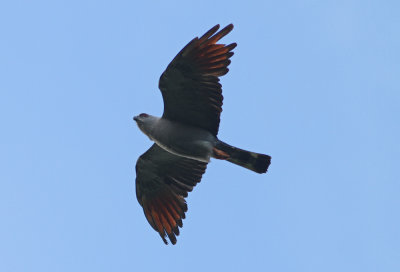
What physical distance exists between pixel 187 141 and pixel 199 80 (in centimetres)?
135

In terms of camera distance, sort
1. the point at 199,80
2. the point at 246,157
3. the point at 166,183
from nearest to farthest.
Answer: the point at 199,80 < the point at 246,157 < the point at 166,183

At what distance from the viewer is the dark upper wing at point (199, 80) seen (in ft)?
47.9

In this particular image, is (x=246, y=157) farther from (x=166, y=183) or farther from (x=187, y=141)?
(x=166, y=183)

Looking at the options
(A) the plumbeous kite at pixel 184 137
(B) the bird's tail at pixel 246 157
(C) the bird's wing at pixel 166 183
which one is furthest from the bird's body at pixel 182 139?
(C) the bird's wing at pixel 166 183

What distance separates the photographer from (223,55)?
47.9 ft

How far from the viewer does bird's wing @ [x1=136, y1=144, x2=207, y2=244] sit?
53.1 ft

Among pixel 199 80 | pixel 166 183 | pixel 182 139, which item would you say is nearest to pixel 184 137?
pixel 182 139

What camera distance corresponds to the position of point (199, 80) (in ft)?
48.5

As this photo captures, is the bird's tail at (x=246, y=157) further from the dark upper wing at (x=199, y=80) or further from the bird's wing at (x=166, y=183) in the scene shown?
the bird's wing at (x=166, y=183)

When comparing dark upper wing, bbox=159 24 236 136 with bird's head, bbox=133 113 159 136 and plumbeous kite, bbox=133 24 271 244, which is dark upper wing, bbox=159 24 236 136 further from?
bird's head, bbox=133 113 159 136

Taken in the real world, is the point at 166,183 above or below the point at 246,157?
below

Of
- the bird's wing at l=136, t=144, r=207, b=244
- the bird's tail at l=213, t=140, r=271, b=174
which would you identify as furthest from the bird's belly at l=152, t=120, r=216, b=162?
the bird's wing at l=136, t=144, r=207, b=244

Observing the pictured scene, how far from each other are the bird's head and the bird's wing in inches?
24.6

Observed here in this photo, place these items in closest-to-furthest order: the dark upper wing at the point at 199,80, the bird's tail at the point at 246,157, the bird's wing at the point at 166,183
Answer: the dark upper wing at the point at 199,80 < the bird's tail at the point at 246,157 < the bird's wing at the point at 166,183
